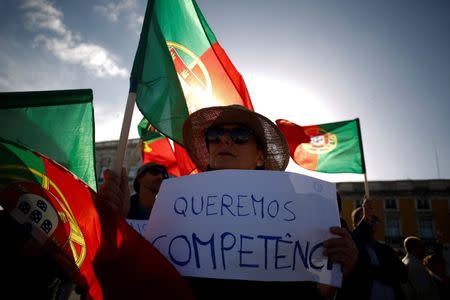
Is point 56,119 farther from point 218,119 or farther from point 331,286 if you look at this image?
point 331,286

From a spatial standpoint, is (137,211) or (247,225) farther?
(137,211)

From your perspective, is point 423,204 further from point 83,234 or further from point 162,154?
point 83,234

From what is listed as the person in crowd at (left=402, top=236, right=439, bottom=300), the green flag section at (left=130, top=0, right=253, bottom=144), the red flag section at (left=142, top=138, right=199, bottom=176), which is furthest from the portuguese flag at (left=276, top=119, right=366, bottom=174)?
the green flag section at (left=130, top=0, right=253, bottom=144)

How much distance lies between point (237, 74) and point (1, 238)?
8.01 ft

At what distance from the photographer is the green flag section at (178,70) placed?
1826 mm

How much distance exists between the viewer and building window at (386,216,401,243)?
102ft

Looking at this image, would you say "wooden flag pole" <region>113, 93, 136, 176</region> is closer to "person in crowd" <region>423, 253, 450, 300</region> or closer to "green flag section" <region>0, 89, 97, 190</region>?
"green flag section" <region>0, 89, 97, 190</region>

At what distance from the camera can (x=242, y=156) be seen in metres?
1.78

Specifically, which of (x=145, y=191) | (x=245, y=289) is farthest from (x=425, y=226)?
(x=245, y=289)

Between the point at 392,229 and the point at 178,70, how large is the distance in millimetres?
36599

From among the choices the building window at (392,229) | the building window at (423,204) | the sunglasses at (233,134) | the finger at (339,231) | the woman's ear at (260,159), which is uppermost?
the sunglasses at (233,134)

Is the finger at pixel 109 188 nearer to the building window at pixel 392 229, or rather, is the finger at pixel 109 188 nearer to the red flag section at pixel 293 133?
the red flag section at pixel 293 133

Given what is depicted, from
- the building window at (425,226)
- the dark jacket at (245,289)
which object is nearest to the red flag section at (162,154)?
the dark jacket at (245,289)

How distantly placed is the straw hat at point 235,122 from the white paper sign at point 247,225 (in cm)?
73
